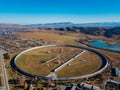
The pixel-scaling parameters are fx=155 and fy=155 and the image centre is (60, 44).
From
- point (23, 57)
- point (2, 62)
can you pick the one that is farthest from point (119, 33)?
point (2, 62)

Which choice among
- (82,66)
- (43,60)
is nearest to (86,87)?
(82,66)

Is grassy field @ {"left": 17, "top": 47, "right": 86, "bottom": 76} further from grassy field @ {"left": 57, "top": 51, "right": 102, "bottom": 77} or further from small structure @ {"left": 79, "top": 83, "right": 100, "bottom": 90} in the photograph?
small structure @ {"left": 79, "top": 83, "right": 100, "bottom": 90}

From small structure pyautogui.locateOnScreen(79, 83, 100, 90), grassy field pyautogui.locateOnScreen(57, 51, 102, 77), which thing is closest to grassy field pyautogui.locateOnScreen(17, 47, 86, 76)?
grassy field pyautogui.locateOnScreen(57, 51, 102, 77)

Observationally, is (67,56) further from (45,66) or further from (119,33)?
(119,33)

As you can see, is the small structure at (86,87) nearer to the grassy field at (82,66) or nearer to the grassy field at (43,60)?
the grassy field at (82,66)

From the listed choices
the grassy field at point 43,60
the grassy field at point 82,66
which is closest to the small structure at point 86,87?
the grassy field at point 82,66
